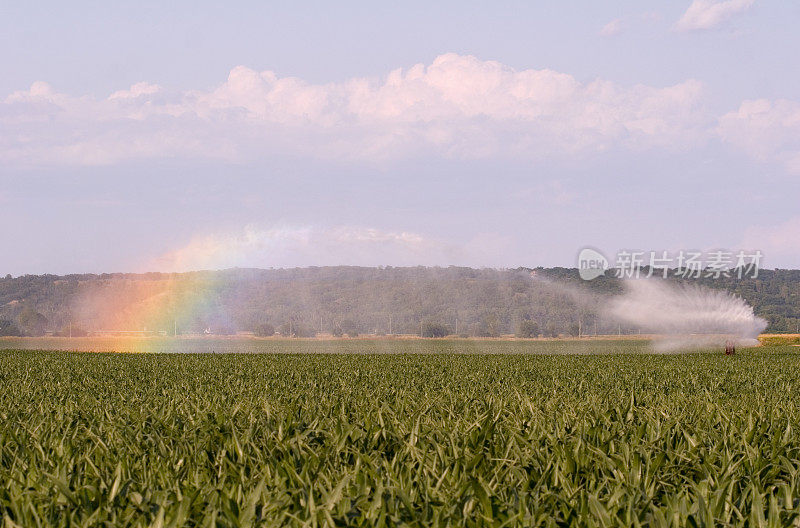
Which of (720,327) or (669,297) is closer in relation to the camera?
(720,327)

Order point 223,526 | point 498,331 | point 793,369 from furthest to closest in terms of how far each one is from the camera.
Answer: point 498,331 < point 793,369 < point 223,526

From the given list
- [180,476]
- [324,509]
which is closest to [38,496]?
[180,476]

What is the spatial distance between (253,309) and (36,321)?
153ft

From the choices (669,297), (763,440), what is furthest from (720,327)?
(763,440)

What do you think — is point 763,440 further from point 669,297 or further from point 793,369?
point 669,297

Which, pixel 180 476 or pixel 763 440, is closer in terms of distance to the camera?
pixel 180 476

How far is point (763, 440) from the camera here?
10.1m

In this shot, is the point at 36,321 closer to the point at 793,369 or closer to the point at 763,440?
the point at 793,369

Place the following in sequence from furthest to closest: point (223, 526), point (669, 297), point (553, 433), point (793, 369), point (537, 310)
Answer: point (537, 310) < point (669, 297) < point (793, 369) < point (553, 433) < point (223, 526)

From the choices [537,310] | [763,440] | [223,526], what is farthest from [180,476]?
[537,310]

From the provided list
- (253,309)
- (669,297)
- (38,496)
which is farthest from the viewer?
(253,309)

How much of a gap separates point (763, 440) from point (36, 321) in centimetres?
18982

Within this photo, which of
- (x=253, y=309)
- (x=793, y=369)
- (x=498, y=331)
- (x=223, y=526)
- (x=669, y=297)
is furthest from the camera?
(x=253, y=309)

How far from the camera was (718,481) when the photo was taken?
745 centimetres
